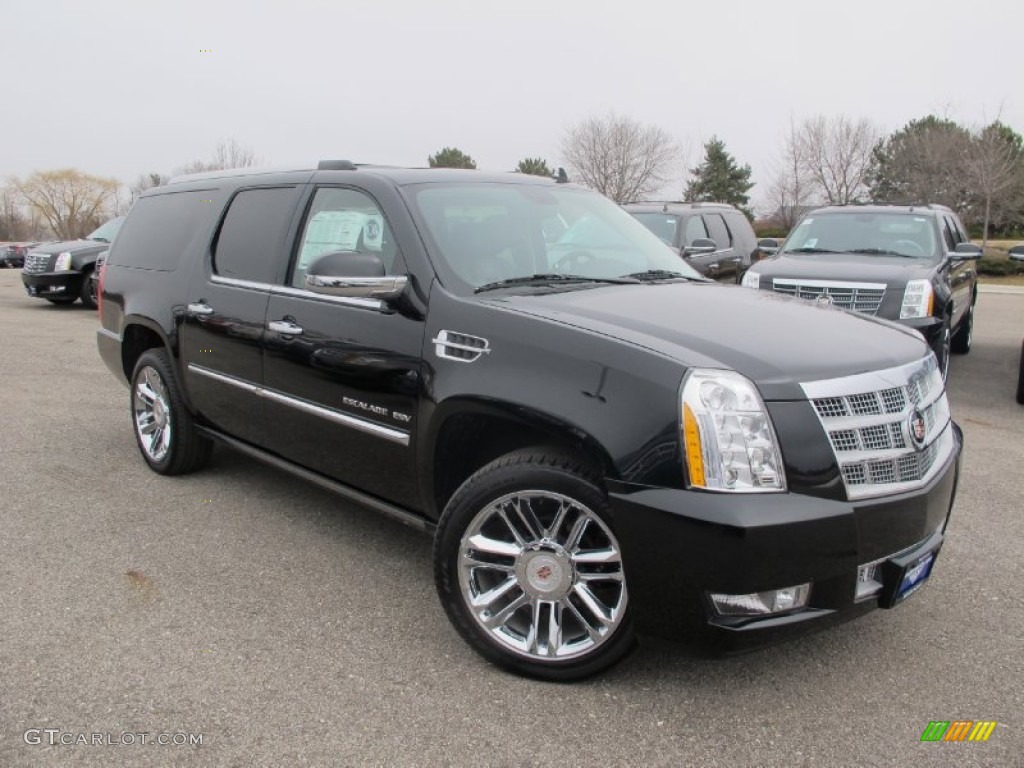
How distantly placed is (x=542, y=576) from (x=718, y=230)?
30.5ft

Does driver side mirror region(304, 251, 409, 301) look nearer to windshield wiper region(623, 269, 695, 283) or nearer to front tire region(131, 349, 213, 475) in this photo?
windshield wiper region(623, 269, 695, 283)

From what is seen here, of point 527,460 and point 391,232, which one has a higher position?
point 391,232

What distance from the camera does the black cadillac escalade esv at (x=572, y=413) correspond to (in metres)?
2.55

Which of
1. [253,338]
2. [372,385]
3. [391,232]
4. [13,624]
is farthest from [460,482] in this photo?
[13,624]

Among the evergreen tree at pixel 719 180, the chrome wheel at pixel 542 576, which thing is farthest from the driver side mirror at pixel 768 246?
the evergreen tree at pixel 719 180

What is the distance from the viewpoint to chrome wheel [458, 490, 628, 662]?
9.29 feet

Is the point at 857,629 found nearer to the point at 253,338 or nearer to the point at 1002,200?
the point at 253,338

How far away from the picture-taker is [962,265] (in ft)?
30.9

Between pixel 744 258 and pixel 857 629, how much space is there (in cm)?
906

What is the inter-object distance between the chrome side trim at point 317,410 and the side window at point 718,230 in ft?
26.4

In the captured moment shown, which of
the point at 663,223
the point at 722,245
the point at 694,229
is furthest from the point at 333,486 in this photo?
the point at 722,245

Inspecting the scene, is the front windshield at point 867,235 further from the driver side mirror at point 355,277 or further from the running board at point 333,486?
the driver side mirror at point 355,277

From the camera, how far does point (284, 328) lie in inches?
156

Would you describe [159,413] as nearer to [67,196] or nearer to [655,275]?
[655,275]
